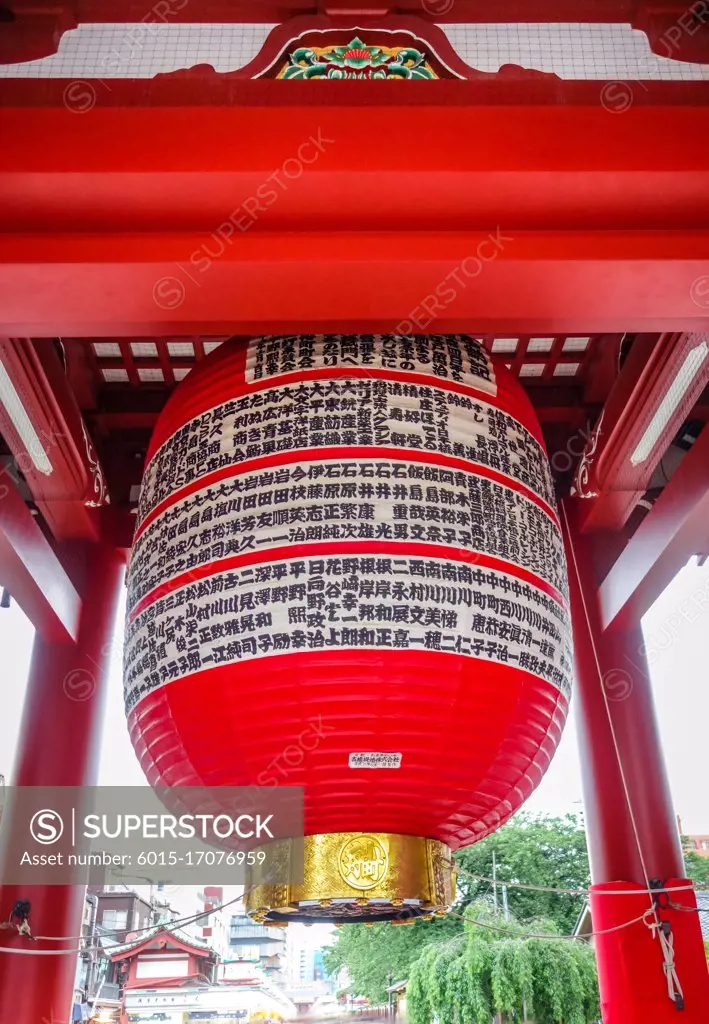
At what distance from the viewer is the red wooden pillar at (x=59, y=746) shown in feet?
9.90

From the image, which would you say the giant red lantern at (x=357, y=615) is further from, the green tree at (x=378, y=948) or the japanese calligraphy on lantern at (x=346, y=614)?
the green tree at (x=378, y=948)

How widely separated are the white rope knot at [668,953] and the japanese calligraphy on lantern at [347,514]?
211 centimetres

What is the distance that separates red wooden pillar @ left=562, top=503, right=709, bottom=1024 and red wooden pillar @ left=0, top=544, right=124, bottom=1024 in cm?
210

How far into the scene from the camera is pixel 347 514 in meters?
1.56

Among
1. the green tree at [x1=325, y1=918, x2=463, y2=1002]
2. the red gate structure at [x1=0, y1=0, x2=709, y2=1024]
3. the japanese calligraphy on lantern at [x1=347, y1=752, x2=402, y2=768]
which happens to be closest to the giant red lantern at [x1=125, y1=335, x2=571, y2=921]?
the japanese calligraphy on lantern at [x1=347, y1=752, x2=402, y2=768]

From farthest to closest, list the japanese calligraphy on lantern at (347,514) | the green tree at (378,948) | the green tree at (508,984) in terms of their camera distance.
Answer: the green tree at (378,948)
the green tree at (508,984)
the japanese calligraphy on lantern at (347,514)

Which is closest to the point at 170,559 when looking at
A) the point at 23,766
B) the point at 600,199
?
the point at 600,199

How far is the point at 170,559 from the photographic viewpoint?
168cm

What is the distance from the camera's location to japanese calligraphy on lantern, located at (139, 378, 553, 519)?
168 cm

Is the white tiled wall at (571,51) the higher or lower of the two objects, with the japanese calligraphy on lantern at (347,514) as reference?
higher

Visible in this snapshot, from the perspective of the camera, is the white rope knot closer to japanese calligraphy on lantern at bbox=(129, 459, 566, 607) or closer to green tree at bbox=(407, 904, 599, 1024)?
japanese calligraphy on lantern at bbox=(129, 459, 566, 607)

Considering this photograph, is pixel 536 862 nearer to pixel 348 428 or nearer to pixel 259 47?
pixel 348 428

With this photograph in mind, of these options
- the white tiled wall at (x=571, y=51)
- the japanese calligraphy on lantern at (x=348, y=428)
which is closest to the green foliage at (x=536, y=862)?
the japanese calligraphy on lantern at (x=348, y=428)

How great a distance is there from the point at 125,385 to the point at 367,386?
2.14m
